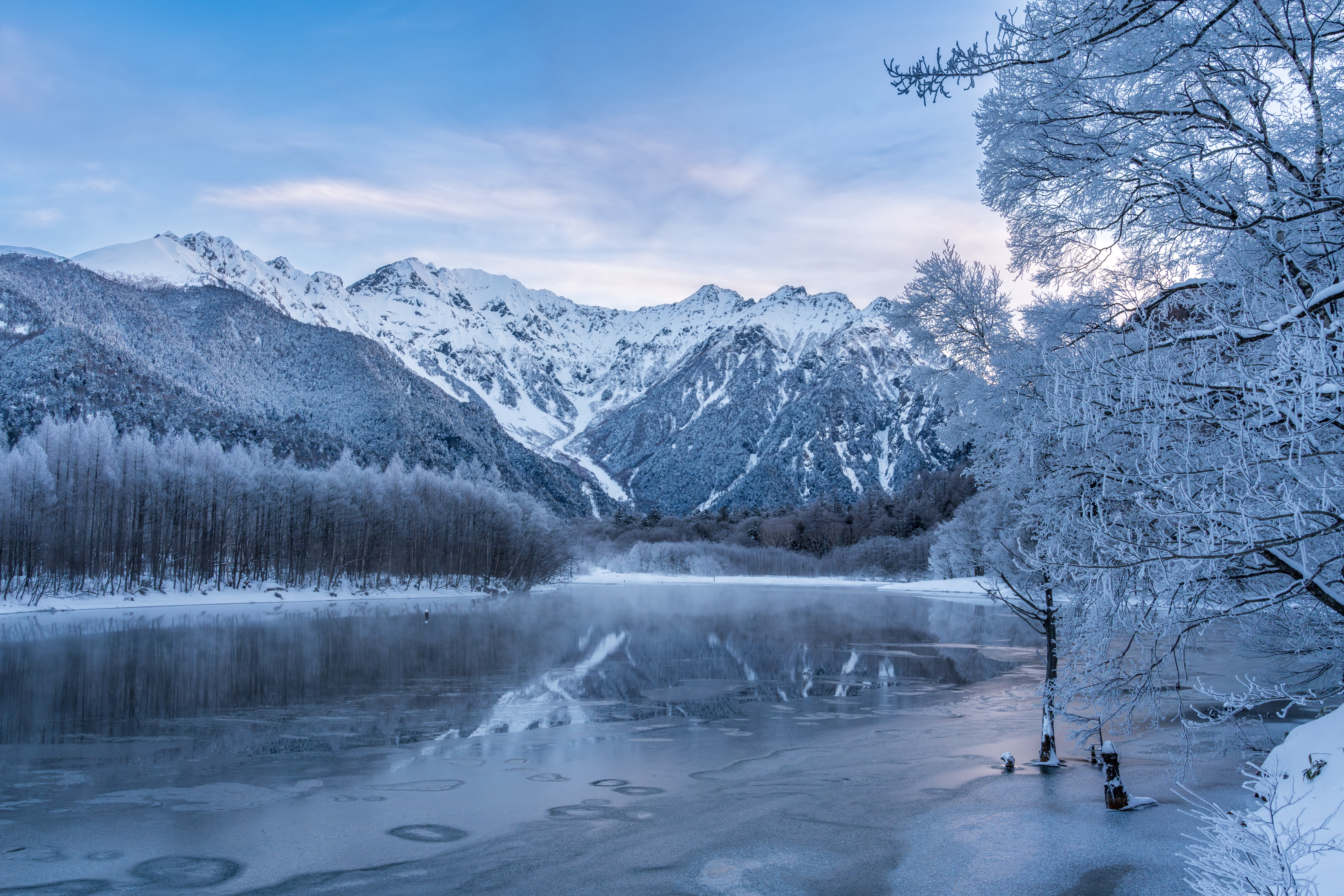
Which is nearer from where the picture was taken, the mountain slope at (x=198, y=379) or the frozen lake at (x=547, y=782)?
the frozen lake at (x=547, y=782)

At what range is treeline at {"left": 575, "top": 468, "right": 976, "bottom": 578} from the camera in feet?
411

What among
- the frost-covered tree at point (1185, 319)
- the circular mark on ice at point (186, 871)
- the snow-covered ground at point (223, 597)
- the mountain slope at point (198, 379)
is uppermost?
the mountain slope at point (198, 379)

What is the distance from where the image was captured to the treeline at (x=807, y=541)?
125 meters

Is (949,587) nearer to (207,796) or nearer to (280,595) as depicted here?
(280,595)

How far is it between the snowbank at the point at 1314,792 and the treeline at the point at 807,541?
103 meters

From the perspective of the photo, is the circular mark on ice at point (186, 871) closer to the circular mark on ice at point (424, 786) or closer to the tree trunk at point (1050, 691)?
the circular mark on ice at point (424, 786)

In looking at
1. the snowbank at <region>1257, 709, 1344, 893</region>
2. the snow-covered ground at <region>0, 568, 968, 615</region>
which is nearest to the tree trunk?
the snowbank at <region>1257, 709, 1344, 893</region>

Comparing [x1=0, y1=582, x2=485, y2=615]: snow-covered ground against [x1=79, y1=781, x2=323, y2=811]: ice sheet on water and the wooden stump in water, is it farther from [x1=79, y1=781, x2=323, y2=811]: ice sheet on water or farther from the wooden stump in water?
the wooden stump in water

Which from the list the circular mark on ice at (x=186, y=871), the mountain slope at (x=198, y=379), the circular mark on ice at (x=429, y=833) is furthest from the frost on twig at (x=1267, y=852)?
the mountain slope at (x=198, y=379)

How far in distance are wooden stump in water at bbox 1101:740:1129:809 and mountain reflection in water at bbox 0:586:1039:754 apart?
29.6ft

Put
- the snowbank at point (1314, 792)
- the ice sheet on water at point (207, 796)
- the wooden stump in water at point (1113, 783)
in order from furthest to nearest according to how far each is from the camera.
Answer: the ice sheet on water at point (207, 796) → the wooden stump in water at point (1113, 783) → the snowbank at point (1314, 792)

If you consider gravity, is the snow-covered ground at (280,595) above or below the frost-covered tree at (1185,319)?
below

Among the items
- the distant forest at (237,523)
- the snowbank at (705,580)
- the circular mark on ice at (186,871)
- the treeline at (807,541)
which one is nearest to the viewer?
the circular mark on ice at (186,871)

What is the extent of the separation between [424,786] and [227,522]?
58.5 m
